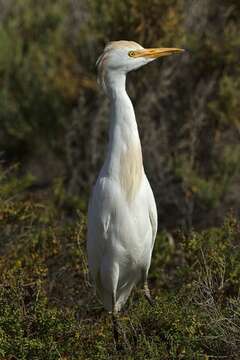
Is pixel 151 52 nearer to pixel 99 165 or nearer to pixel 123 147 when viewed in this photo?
pixel 123 147

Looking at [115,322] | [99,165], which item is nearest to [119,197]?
[115,322]

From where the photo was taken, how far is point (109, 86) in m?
4.11

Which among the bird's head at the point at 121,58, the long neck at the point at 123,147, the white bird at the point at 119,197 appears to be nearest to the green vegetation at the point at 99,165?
the white bird at the point at 119,197

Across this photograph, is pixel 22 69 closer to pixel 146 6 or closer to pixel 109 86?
pixel 146 6

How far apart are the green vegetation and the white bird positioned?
25 cm

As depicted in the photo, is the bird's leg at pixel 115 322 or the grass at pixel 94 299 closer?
the grass at pixel 94 299

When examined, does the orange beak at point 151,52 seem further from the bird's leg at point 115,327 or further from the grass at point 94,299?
the bird's leg at point 115,327

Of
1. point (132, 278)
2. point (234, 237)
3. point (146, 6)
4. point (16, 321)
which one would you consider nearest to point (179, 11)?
point (146, 6)

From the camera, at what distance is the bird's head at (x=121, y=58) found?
411 centimetres

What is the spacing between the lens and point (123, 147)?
13.2ft

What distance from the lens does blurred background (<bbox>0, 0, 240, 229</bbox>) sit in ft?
22.2

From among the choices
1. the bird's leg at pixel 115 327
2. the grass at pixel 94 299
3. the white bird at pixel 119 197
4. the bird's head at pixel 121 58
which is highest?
the bird's head at pixel 121 58

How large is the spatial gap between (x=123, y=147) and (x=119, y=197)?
0.26 meters

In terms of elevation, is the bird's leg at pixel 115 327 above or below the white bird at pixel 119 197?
below
